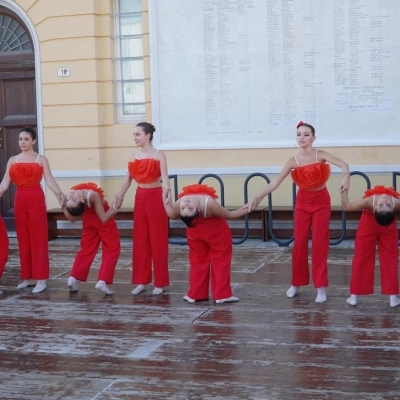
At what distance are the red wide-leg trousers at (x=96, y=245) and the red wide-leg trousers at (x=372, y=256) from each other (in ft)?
7.60

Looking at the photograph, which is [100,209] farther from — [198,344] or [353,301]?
[353,301]

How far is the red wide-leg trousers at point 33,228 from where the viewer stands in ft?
26.6

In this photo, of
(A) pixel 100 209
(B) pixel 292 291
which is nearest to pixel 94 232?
(A) pixel 100 209

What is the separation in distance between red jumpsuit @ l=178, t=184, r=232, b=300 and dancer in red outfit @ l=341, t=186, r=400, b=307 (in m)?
1.09

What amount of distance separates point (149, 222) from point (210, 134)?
3.69m

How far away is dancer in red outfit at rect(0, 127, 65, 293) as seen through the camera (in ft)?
26.4

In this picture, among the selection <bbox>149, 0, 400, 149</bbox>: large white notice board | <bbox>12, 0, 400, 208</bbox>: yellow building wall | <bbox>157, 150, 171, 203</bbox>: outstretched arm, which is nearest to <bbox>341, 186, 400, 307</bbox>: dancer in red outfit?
<bbox>157, 150, 171, 203</bbox>: outstretched arm

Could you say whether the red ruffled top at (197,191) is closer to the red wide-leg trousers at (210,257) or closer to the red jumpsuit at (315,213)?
the red wide-leg trousers at (210,257)

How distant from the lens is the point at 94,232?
801cm

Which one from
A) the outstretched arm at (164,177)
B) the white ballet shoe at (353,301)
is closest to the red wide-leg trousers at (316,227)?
the white ballet shoe at (353,301)

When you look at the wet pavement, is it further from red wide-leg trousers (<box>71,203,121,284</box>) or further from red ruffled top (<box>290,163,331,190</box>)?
red ruffled top (<box>290,163,331,190</box>)

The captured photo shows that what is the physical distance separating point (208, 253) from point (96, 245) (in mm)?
1230

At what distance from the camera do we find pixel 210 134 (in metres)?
11.3

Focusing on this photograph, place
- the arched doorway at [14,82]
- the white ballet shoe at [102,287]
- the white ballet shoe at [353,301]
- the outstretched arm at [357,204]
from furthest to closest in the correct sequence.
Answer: the arched doorway at [14,82] → the white ballet shoe at [102,287] → the white ballet shoe at [353,301] → the outstretched arm at [357,204]
